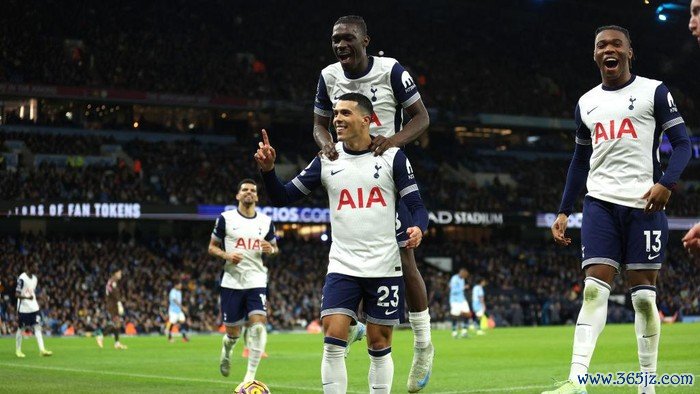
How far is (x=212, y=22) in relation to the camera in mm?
55344

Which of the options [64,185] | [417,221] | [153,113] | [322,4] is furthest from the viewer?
[322,4]

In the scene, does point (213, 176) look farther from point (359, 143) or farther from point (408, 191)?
point (408, 191)

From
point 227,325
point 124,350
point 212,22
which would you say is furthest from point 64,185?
point 227,325

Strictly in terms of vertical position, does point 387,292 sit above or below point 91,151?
below

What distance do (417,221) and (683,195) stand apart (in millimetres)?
56550

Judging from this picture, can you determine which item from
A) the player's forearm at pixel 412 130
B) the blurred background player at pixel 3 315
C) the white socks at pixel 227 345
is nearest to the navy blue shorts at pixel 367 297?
the player's forearm at pixel 412 130

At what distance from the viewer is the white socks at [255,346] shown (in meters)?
13.5

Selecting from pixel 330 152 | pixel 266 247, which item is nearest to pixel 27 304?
pixel 266 247

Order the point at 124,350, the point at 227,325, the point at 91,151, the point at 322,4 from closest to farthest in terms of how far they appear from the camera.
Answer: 1. the point at 227,325
2. the point at 124,350
3. the point at 91,151
4. the point at 322,4

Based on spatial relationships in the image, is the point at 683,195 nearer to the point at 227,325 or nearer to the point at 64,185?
the point at 64,185

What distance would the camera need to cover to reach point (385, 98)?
882 cm

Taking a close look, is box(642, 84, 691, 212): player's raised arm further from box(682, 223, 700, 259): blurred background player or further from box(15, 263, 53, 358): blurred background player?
box(15, 263, 53, 358): blurred background player

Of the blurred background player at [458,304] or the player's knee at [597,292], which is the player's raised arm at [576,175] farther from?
the blurred background player at [458,304]

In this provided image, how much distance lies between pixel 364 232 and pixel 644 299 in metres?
2.30
